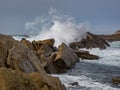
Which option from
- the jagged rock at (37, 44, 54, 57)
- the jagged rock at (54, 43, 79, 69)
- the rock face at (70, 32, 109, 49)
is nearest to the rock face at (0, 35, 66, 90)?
the jagged rock at (54, 43, 79, 69)

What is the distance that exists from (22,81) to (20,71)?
11.8ft

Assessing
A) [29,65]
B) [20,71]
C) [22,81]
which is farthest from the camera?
[29,65]

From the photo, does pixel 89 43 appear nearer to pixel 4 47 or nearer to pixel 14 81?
pixel 4 47

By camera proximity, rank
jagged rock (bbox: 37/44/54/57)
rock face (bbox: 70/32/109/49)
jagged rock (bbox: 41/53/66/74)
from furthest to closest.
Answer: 1. rock face (bbox: 70/32/109/49)
2. jagged rock (bbox: 37/44/54/57)
3. jagged rock (bbox: 41/53/66/74)

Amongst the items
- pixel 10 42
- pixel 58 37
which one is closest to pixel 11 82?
pixel 10 42

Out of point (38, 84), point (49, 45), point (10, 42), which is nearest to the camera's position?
point (38, 84)

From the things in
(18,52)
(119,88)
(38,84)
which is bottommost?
(119,88)

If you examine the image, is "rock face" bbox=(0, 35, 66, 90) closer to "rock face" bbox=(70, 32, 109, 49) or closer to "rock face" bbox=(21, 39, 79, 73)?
"rock face" bbox=(21, 39, 79, 73)

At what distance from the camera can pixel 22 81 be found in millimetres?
9680

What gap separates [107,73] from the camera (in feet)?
79.2

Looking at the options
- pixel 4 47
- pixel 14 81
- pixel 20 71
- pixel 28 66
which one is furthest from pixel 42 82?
pixel 4 47

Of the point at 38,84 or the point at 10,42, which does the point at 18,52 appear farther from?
the point at 38,84

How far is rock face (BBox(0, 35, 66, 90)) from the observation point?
936 centimetres

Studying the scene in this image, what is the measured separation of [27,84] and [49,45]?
22.1 m
